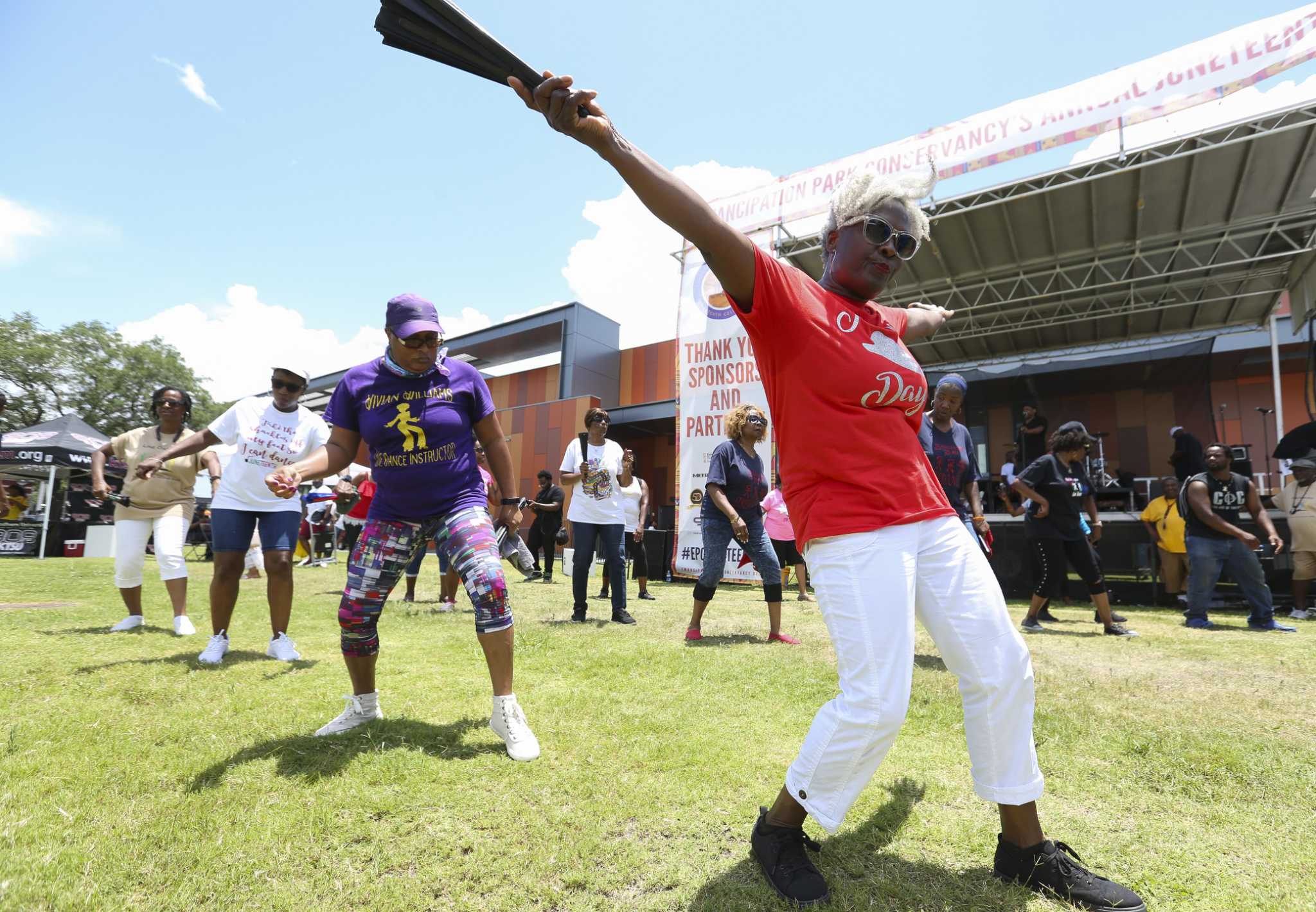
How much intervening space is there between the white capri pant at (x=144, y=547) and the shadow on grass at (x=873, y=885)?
205 inches

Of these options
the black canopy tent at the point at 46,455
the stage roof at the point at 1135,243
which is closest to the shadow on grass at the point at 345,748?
the stage roof at the point at 1135,243

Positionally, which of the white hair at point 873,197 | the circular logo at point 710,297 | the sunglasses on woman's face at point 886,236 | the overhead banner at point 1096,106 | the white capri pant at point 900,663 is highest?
the overhead banner at point 1096,106

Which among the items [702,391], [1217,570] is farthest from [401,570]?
[702,391]

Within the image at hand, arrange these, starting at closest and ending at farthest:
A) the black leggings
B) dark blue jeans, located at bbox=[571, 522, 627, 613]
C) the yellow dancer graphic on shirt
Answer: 1. the yellow dancer graphic on shirt
2. the black leggings
3. dark blue jeans, located at bbox=[571, 522, 627, 613]

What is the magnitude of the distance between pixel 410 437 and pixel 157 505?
3781mm

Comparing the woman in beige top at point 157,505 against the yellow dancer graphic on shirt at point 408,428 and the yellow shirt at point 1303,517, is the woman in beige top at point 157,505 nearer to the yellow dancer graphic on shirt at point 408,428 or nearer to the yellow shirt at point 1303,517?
the yellow dancer graphic on shirt at point 408,428

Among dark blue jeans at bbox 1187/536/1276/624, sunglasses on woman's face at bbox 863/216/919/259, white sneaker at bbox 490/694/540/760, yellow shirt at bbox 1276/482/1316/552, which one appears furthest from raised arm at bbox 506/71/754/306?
yellow shirt at bbox 1276/482/1316/552

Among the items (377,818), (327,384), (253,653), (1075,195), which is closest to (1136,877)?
(377,818)

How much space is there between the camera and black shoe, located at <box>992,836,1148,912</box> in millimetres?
1702

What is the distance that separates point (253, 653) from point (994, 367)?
1881cm

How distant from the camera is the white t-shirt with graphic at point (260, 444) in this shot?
14.8 ft

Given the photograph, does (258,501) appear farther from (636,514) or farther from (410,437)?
(636,514)

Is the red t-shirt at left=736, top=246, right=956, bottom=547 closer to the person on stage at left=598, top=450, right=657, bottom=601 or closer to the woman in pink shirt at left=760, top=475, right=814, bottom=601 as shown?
the woman in pink shirt at left=760, top=475, right=814, bottom=601

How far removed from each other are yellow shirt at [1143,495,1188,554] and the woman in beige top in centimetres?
1078
